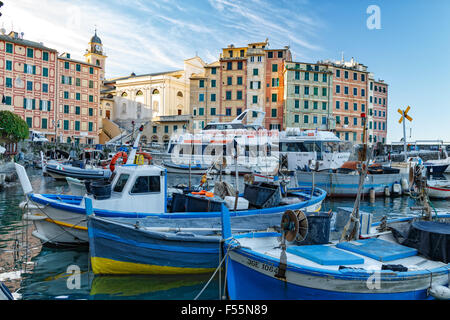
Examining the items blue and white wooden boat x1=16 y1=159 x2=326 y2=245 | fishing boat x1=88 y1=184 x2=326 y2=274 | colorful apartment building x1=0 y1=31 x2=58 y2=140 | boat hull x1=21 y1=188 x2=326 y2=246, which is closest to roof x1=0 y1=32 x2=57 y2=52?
colorful apartment building x1=0 y1=31 x2=58 y2=140

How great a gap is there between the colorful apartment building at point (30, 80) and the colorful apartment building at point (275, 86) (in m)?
32.8

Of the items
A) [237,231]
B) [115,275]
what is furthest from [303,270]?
[115,275]

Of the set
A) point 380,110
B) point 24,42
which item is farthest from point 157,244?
point 380,110

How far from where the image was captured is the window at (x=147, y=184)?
1068 centimetres

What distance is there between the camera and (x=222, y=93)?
177 feet

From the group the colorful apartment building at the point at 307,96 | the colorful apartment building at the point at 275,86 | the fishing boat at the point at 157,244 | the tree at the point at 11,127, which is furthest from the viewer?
the colorful apartment building at the point at 275,86

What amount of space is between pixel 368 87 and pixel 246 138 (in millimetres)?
31854

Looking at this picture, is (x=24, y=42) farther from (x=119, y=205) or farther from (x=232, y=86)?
(x=119, y=205)

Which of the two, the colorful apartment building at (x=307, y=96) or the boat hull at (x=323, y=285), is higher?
the colorful apartment building at (x=307, y=96)

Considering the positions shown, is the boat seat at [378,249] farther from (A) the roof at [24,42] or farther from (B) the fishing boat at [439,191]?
(A) the roof at [24,42]

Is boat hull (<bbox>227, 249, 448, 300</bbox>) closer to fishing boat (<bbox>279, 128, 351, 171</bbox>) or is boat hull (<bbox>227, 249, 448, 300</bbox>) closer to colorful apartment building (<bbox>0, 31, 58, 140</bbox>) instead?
fishing boat (<bbox>279, 128, 351, 171</bbox>)

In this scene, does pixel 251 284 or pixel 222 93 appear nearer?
pixel 251 284

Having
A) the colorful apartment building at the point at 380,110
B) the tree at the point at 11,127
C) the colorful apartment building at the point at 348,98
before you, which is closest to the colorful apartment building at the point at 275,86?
the colorful apartment building at the point at 348,98
